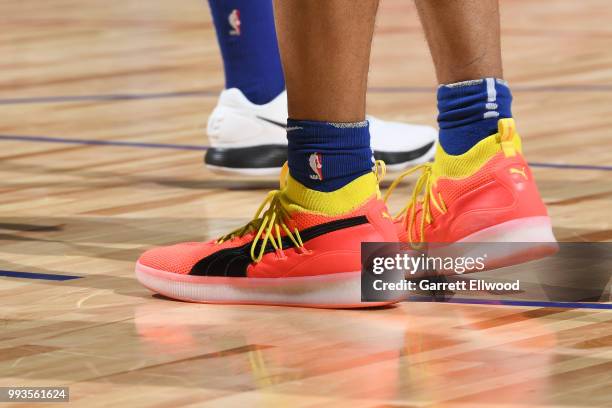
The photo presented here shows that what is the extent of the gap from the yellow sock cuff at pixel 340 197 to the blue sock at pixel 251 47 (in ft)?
2.31

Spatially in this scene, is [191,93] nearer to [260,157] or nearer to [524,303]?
[260,157]

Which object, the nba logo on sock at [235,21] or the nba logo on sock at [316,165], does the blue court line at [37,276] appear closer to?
the nba logo on sock at [316,165]

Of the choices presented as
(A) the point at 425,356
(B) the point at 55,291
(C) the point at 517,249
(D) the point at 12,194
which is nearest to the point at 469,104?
(C) the point at 517,249

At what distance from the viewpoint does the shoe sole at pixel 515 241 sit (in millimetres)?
1341

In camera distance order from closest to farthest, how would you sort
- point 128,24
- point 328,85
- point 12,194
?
point 328,85 → point 12,194 → point 128,24

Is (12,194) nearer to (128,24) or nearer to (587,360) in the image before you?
(587,360)

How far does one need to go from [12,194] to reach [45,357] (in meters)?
0.77

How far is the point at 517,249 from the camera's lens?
1.35 meters

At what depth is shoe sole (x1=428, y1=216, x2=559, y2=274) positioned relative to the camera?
1341mm

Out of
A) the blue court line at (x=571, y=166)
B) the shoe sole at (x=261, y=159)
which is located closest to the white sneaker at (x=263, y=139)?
the shoe sole at (x=261, y=159)

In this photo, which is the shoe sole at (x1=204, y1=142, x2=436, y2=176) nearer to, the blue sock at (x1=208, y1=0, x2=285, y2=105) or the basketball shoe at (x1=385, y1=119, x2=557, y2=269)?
the blue sock at (x1=208, y1=0, x2=285, y2=105)

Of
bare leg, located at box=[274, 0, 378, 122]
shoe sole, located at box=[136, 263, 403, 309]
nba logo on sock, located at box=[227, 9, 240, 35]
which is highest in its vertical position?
nba logo on sock, located at box=[227, 9, 240, 35]

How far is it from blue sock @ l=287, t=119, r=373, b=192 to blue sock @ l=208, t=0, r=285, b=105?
2.29ft

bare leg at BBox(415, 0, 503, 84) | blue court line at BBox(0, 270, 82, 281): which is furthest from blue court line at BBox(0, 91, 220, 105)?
bare leg at BBox(415, 0, 503, 84)
